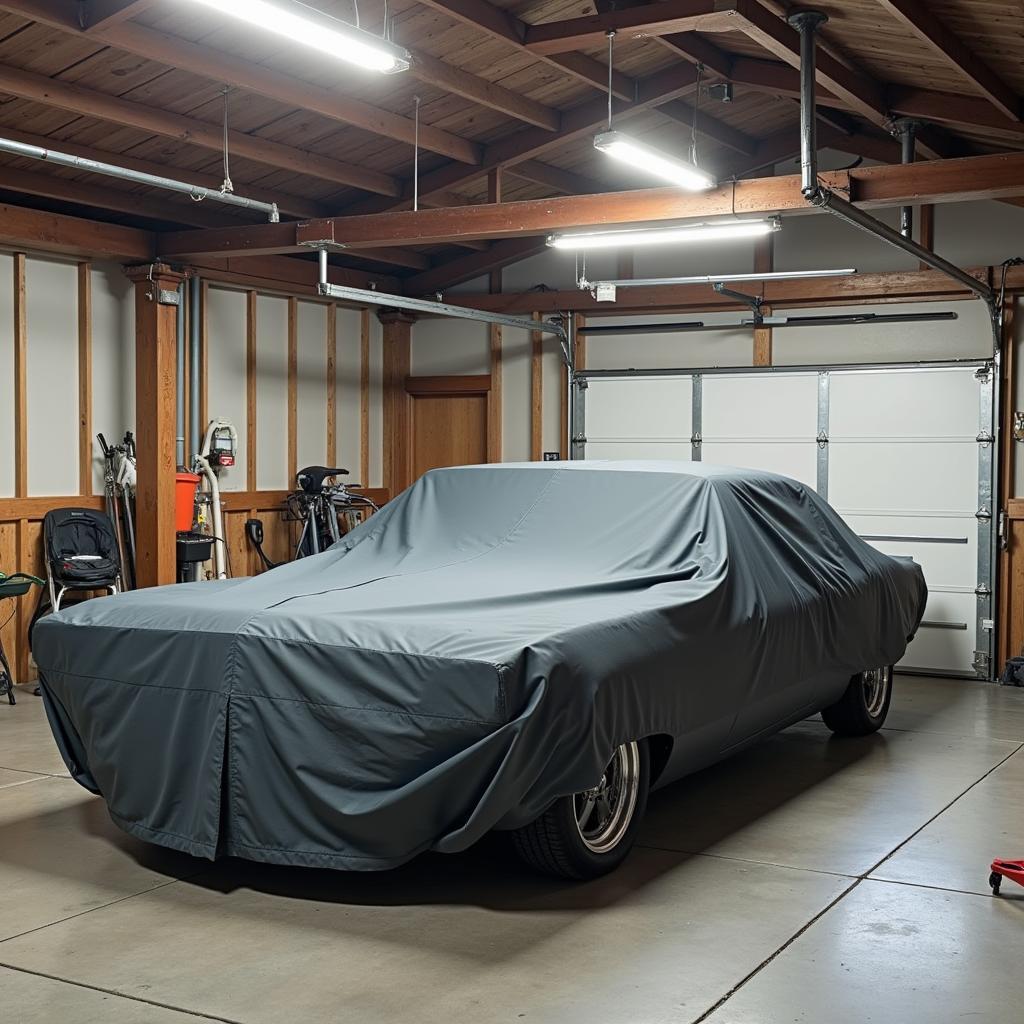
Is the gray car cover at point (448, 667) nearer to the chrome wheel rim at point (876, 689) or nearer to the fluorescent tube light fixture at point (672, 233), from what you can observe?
the chrome wheel rim at point (876, 689)

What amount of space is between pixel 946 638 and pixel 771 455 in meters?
1.98

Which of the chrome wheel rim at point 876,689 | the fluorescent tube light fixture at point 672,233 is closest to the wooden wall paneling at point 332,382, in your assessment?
the fluorescent tube light fixture at point 672,233

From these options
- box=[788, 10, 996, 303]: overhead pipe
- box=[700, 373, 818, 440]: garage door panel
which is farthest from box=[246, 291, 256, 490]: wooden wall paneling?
box=[788, 10, 996, 303]: overhead pipe

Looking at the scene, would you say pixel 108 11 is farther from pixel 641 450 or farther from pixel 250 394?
pixel 641 450

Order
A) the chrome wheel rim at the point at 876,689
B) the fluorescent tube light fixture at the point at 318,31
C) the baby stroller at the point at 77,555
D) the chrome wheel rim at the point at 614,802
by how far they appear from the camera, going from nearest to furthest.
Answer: the chrome wheel rim at the point at 614,802, the fluorescent tube light fixture at the point at 318,31, the chrome wheel rim at the point at 876,689, the baby stroller at the point at 77,555

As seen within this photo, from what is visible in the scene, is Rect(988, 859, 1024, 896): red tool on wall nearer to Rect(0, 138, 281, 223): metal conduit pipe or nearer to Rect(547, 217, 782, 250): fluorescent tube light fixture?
Rect(547, 217, 782, 250): fluorescent tube light fixture

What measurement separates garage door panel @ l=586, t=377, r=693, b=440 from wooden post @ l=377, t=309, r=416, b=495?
197 cm

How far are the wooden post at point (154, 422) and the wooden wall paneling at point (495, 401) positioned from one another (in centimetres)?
336

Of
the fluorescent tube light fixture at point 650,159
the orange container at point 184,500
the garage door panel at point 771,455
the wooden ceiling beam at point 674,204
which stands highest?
the fluorescent tube light fixture at point 650,159

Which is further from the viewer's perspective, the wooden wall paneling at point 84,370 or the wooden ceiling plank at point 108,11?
the wooden wall paneling at point 84,370

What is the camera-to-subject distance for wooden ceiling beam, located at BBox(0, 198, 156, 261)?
840cm

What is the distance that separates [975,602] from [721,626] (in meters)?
5.65

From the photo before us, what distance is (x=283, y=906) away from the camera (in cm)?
422

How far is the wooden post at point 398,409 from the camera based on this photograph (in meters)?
12.2
